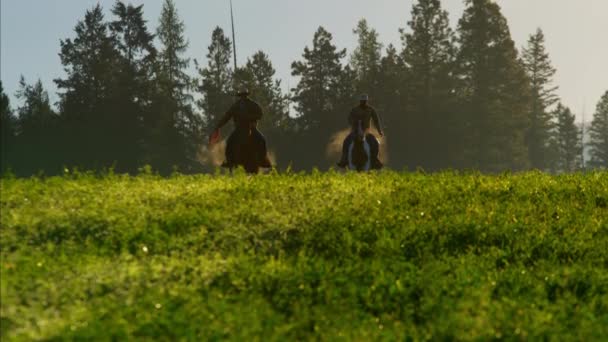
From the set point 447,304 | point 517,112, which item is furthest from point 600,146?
point 447,304

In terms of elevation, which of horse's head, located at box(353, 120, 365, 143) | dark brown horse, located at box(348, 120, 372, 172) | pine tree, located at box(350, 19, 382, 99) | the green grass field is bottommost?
the green grass field

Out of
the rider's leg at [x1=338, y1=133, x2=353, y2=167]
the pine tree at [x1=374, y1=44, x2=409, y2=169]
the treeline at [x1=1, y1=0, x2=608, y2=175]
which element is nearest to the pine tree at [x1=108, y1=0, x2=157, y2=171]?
the treeline at [x1=1, y1=0, x2=608, y2=175]

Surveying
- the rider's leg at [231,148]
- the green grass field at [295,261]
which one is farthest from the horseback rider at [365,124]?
the green grass field at [295,261]

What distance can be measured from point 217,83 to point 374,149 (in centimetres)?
6352

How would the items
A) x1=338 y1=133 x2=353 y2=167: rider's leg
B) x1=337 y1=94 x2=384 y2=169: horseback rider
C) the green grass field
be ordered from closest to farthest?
the green grass field < x1=337 y1=94 x2=384 y2=169: horseback rider < x1=338 y1=133 x2=353 y2=167: rider's leg

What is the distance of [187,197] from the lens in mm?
14359

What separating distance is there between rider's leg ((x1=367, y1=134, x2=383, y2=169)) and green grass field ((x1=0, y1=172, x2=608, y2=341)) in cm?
834

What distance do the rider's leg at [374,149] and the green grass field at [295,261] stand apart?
8.34 meters

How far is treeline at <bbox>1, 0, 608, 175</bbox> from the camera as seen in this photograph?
79812 millimetres

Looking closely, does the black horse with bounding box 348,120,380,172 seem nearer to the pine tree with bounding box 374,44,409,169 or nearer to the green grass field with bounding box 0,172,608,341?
the green grass field with bounding box 0,172,608,341

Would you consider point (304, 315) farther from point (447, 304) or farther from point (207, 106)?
point (207, 106)

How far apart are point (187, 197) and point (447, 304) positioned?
5747mm

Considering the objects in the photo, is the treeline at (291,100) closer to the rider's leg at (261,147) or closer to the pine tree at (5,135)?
the pine tree at (5,135)

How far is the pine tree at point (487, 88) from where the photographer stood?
88125 mm
